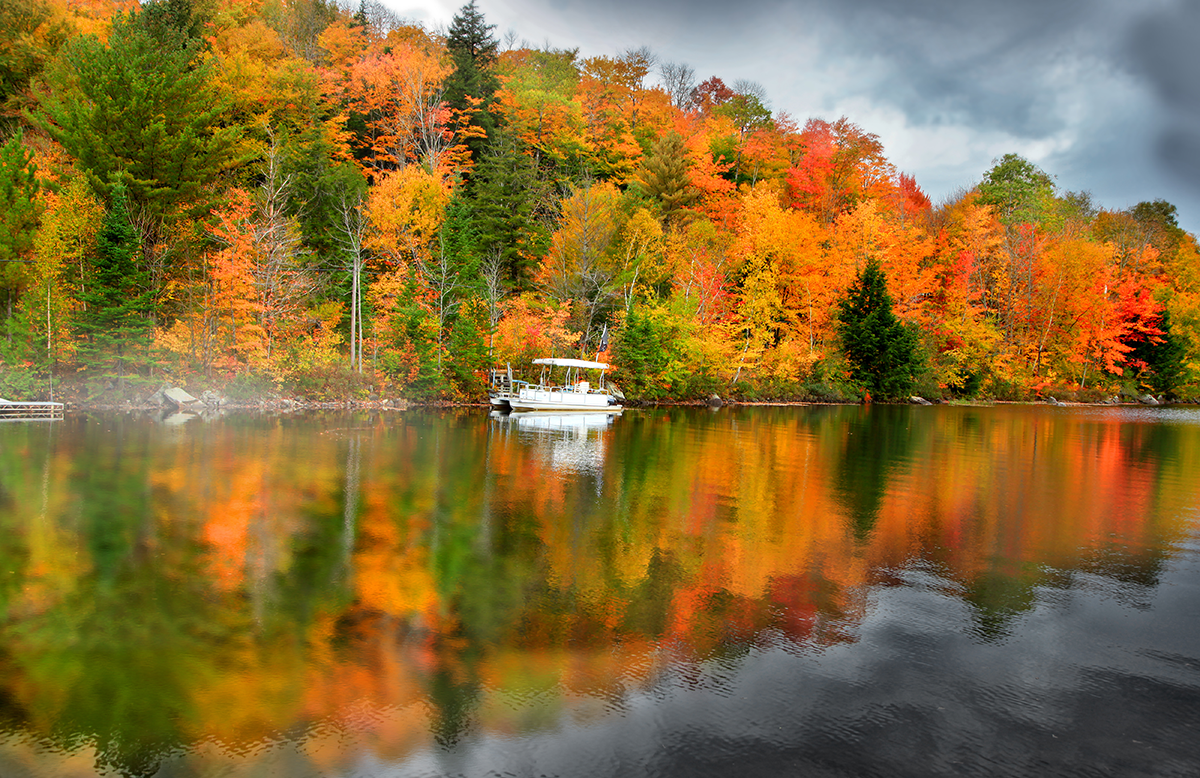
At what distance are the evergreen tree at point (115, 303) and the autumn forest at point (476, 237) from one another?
0.12m

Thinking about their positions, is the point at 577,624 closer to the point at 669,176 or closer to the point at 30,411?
the point at 30,411

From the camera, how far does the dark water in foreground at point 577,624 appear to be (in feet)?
18.1

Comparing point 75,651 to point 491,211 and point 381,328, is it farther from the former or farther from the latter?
point 491,211

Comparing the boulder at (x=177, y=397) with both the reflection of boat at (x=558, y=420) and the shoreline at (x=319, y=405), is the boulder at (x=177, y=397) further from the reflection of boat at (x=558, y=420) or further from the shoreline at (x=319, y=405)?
the reflection of boat at (x=558, y=420)

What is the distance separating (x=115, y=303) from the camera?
30.6 metres

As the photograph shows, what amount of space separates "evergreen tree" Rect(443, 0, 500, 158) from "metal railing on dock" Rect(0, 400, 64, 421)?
3366 cm

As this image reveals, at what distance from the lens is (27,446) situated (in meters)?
18.9

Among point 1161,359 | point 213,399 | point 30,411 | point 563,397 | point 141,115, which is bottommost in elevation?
point 30,411

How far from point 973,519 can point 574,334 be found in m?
30.4

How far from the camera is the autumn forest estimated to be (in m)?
32.0

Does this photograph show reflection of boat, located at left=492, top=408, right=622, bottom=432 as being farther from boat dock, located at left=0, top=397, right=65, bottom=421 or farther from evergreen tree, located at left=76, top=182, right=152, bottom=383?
boat dock, located at left=0, top=397, right=65, bottom=421

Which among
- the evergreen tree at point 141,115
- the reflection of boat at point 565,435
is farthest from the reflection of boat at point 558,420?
the evergreen tree at point 141,115

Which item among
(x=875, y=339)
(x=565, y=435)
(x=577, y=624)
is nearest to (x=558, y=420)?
(x=565, y=435)

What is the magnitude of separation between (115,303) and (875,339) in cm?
4734
